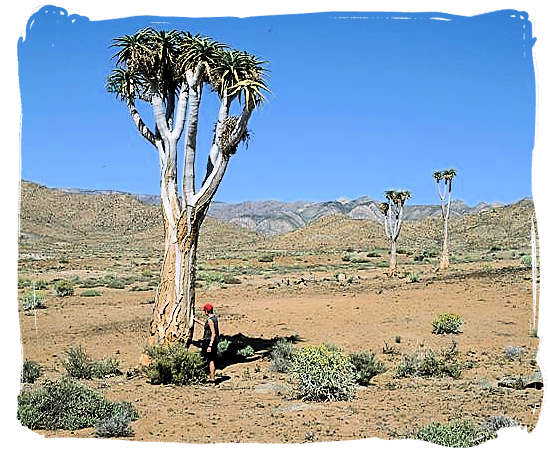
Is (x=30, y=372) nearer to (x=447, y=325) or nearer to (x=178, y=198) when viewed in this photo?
(x=178, y=198)

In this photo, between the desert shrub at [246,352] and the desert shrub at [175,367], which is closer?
the desert shrub at [175,367]

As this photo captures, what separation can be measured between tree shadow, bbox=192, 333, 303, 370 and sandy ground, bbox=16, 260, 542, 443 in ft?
0.47

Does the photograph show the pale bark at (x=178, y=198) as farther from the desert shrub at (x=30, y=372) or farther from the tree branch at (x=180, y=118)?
the desert shrub at (x=30, y=372)

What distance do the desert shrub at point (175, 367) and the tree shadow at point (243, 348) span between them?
77.0 inches

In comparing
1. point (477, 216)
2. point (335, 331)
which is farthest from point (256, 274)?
point (477, 216)

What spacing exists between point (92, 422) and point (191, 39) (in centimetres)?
695

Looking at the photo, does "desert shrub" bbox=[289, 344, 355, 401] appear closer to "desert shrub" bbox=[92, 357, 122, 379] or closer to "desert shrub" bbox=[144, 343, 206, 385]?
"desert shrub" bbox=[144, 343, 206, 385]

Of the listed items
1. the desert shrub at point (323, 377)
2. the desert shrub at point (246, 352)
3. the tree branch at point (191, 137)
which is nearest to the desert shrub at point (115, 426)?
the desert shrub at point (323, 377)

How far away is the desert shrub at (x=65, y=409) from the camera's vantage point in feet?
23.1

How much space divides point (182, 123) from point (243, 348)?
19.0 ft

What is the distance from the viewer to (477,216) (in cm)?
8856

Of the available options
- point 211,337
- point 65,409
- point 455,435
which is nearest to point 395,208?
point 211,337

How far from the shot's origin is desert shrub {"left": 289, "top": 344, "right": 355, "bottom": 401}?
9383 millimetres

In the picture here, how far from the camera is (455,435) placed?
5781 mm
